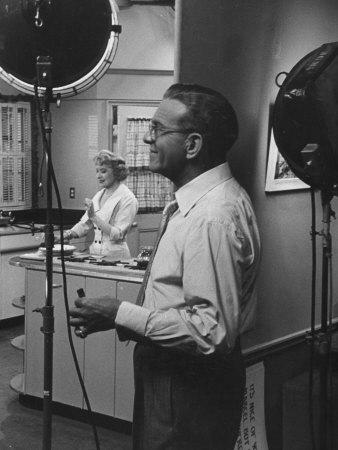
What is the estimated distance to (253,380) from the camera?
8.18 ft

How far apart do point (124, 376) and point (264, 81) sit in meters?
2.05

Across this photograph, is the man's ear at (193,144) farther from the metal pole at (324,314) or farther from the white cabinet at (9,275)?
the white cabinet at (9,275)

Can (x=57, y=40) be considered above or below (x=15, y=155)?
above

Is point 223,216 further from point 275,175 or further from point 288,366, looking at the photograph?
point 288,366

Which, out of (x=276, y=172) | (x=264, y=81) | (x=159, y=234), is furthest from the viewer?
(x=276, y=172)

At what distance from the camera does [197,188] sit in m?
1.81

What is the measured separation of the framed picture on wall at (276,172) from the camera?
2504 mm

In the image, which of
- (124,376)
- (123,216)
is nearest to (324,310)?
(124,376)

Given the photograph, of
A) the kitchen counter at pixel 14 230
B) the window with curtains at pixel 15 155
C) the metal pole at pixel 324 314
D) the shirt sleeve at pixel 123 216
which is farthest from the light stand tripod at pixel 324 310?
the window with curtains at pixel 15 155

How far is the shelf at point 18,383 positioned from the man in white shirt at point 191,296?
2563 mm

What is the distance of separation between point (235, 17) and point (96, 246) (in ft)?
9.31

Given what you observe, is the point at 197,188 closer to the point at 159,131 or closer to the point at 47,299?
the point at 159,131

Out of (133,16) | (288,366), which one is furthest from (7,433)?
(133,16)

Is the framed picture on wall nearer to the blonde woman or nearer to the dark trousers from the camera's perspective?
the dark trousers
